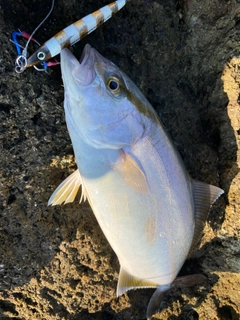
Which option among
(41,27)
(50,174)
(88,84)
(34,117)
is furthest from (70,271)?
(41,27)

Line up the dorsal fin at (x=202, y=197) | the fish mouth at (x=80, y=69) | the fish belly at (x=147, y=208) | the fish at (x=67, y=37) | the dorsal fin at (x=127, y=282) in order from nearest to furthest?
the fish mouth at (x=80, y=69), the fish at (x=67, y=37), the fish belly at (x=147, y=208), the dorsal fin at (x=202, y=197), the dorsal fin at (x=127, y=282)

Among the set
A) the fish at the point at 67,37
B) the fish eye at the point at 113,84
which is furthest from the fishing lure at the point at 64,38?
the fish eye at the point at 113,84

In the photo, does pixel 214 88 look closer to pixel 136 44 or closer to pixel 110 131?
pixel 136 44

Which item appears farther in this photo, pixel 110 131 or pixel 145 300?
pixel 145 300

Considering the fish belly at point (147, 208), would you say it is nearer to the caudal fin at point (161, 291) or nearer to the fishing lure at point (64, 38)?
the caudal fin at point (161, 291)

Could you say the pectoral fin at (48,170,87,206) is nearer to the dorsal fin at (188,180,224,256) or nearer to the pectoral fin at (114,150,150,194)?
the pectoral fin at (114,150,150,194)

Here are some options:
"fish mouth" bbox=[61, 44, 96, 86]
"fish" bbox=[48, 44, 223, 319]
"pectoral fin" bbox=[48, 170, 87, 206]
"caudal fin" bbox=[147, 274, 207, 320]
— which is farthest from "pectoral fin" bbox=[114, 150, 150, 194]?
"caudal fin" bbox=[147, 274, 207, 320]

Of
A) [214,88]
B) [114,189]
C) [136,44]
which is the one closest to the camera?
[114,189]
